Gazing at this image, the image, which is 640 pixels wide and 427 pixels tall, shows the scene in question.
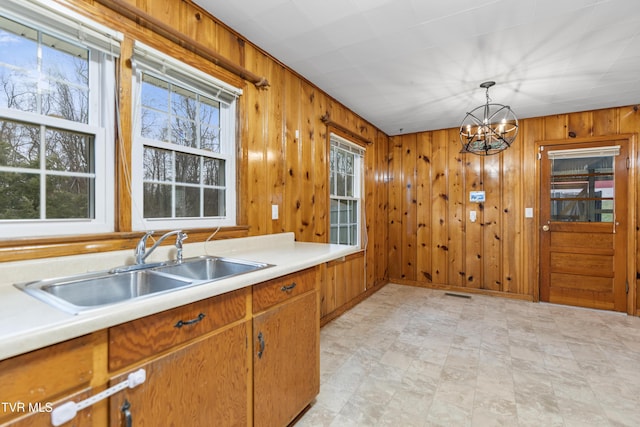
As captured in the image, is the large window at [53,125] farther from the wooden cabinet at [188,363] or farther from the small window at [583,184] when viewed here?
the small window at [583,184]

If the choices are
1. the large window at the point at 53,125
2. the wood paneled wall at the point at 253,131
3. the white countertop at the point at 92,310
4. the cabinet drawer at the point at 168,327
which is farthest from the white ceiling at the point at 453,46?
the cabinet drawer at the point at 168,327

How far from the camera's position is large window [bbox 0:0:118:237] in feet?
4.09

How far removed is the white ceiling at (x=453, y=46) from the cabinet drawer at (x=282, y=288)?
1679mm

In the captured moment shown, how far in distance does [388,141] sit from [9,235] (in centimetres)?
464

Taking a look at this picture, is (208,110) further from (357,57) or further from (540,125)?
(540,125)

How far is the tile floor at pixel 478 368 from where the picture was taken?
1777 millimetres

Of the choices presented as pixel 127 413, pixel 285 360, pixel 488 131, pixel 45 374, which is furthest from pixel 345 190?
pixel 45 374

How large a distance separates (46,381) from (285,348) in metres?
1.01

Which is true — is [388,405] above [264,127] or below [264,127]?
below

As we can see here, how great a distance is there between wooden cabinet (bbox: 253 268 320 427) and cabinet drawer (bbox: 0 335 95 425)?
66 cm

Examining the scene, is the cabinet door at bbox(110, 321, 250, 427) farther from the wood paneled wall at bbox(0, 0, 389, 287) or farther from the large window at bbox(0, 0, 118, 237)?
the large window at bbox(0, 0, 118, 237)

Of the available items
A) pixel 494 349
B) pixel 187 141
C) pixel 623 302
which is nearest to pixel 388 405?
pixel 494 349

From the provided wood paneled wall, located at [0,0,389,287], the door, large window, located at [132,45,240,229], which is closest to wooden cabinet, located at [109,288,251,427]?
wood paneled wall, located at [0,0,389,287]

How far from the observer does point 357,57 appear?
246cm
